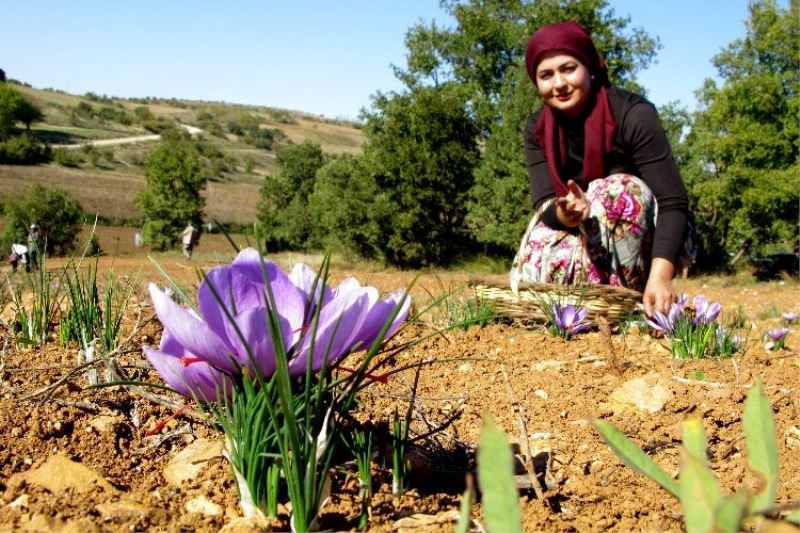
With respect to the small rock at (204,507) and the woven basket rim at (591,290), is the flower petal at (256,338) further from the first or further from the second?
the woven basket rim at (591,290)

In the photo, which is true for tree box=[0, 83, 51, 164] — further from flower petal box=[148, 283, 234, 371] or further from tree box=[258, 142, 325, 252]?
flower petal box=[148, 283, 234, 371]

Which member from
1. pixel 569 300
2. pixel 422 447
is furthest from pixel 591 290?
pixel 422 447

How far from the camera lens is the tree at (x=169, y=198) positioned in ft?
125

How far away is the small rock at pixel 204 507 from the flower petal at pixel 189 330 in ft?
0.64

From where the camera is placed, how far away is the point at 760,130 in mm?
16594

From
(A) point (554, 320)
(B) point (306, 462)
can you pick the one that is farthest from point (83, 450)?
(A) point (554, 320)

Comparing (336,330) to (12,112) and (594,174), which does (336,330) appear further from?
(12,112)

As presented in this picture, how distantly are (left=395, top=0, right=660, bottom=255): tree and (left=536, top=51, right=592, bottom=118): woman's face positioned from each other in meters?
15.9

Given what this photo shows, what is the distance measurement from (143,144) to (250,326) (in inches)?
2743

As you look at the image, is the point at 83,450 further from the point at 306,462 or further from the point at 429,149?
the point at 429,149

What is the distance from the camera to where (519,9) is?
87.9 feet

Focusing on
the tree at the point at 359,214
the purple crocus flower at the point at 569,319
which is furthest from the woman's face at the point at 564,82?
the tree at the point at 359,214

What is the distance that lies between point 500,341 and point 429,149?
19466mm

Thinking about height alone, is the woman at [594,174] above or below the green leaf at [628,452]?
above
